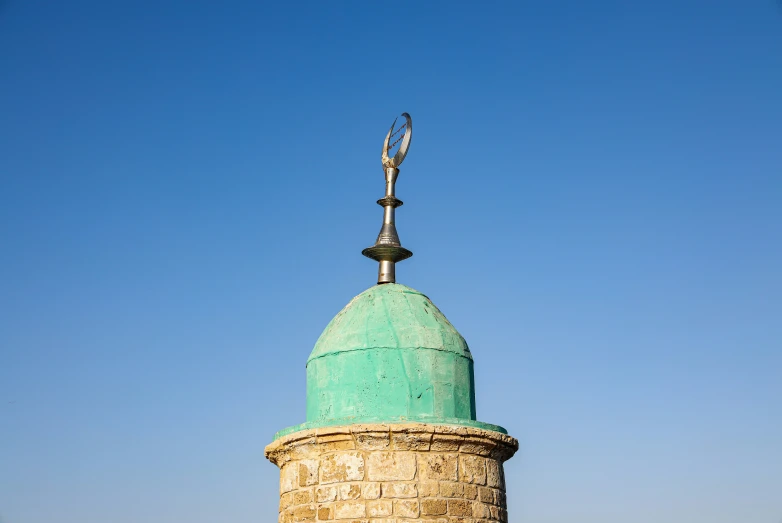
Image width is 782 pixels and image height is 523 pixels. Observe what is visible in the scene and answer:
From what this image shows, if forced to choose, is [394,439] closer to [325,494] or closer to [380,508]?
[380,508]

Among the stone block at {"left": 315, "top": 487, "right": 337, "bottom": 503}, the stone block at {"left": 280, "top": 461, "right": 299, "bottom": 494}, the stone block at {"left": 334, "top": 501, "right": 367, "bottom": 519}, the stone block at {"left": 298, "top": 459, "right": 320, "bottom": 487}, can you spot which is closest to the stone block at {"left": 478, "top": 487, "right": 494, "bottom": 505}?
the stone block at {"left": 334, "top": 501, "right": 367, "bottom": 519}

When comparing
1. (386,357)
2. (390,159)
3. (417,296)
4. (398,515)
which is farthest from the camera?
(390,159)

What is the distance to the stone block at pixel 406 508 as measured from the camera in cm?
A: 639

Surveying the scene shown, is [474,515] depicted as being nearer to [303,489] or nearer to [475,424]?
[475,424]

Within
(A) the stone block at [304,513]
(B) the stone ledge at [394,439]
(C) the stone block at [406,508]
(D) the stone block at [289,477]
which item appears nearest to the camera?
(C) the stone block at [406,508]

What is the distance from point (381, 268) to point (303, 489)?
1.87 metres

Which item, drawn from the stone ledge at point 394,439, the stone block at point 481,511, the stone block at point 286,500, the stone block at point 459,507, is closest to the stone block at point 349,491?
the stone ledge at point 394,439

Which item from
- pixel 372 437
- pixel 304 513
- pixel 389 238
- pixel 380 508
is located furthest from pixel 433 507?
pixel 389 238

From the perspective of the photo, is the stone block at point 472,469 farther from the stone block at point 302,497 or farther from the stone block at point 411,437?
the stone block at point 302,497

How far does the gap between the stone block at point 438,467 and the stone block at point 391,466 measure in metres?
0.07

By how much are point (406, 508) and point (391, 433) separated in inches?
19.6

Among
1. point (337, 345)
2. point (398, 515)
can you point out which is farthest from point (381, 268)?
point (398, 515)

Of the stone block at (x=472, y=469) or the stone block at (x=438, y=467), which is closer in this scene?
the stone block at (x=438, y=467)

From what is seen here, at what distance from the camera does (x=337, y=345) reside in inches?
275
